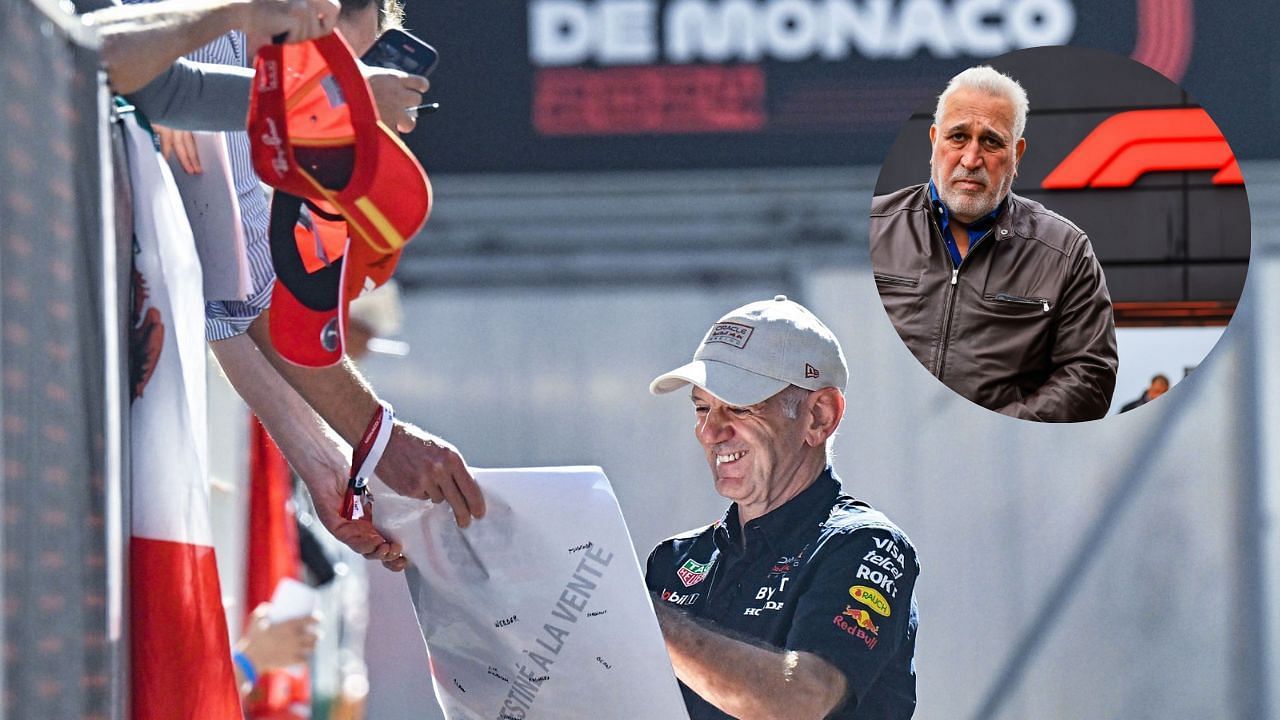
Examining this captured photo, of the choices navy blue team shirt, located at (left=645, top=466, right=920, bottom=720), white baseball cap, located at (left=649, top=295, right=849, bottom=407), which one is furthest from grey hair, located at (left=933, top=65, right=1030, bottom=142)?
navy blue team shirt, located at (left=645, top=466, right=920, bottom=720)

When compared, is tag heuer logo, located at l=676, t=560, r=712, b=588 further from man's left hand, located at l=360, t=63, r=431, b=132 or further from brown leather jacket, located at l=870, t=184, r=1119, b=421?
brown leather jacket, located at l=870, t=184, r=1119, b=421

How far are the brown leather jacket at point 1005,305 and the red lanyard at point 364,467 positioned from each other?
1.37 meters

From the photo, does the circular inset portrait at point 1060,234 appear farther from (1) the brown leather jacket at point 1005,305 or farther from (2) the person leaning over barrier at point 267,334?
(2) the person leaning over barrier at point 267,334

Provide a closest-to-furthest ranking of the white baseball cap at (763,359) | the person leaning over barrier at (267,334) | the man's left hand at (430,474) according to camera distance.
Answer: the person leaning over barrier at (267,334) < the man's left hand at (430,474) < the white baseball cap at (763,359)

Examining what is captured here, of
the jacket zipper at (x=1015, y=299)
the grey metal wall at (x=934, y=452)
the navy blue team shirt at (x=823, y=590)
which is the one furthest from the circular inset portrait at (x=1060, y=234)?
the navy blue team shirt at (x=823, y=590)

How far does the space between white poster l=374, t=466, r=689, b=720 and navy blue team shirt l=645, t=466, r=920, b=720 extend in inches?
5.9

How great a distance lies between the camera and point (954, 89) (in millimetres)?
3514

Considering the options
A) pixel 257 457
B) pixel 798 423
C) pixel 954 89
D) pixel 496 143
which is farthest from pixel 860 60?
pixel 798 423

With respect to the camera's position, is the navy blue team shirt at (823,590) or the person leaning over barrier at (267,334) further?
the navy blue team shirt at (823,590)

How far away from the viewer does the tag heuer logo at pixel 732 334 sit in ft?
5.78

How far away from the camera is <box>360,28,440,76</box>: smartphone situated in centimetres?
161

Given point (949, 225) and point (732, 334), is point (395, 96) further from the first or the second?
point (949, 225)

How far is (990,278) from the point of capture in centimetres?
258

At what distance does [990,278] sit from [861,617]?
1.15 m
